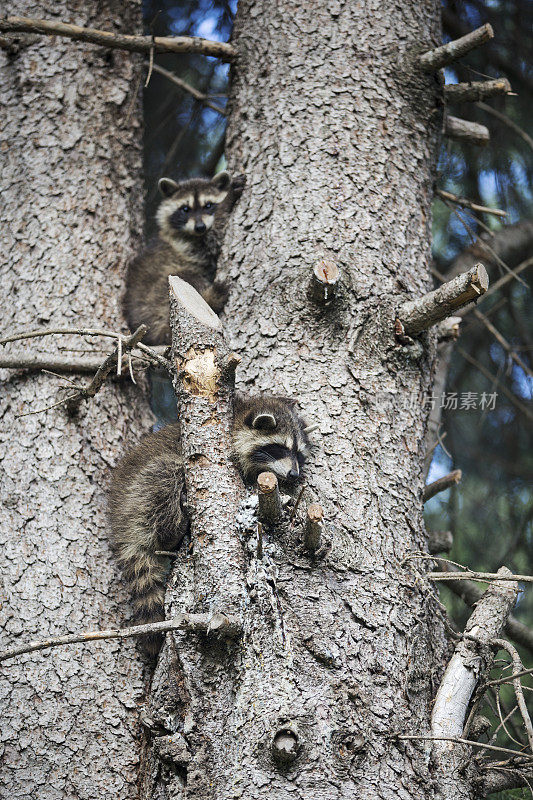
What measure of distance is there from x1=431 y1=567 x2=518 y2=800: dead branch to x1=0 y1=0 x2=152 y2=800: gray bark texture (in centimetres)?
96

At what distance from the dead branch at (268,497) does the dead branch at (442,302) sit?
825 millimetres

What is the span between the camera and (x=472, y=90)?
3320 mm

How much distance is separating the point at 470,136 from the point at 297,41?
976 mm

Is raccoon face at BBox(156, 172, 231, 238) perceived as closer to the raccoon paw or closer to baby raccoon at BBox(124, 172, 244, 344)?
baby raccoon at BBox(124, 172, 244, 344)

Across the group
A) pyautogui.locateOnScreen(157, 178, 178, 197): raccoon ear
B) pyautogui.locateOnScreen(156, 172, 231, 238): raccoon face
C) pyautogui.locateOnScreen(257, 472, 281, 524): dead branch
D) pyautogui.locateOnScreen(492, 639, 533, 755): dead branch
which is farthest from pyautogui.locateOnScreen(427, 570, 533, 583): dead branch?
pyautogui.locateOnScreen(157, 178, 178, 197): raccoon ear

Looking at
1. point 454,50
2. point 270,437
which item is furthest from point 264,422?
point 454,50

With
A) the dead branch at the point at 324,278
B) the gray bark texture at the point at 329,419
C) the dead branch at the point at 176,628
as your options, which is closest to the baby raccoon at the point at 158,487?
the gray bark texture at the point at 329,419

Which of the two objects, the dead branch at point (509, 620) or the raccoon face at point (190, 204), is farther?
the raccoon face at point (190, 204)

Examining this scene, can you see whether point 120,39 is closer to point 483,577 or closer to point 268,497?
point 268,497

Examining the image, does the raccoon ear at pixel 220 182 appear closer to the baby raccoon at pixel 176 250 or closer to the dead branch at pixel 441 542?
the baby raccoon at pixel 176 250

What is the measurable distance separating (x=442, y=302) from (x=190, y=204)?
2732 mm

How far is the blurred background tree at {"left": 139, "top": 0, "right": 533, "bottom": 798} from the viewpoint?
4.57m

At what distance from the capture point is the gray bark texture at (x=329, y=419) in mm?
2020

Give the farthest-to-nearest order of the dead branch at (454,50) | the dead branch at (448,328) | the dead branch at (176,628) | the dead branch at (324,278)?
the dead branch at (448,328) < the dead branch at (454,50) < the dead branch at (324,278) < the dead branch at (176,628)
